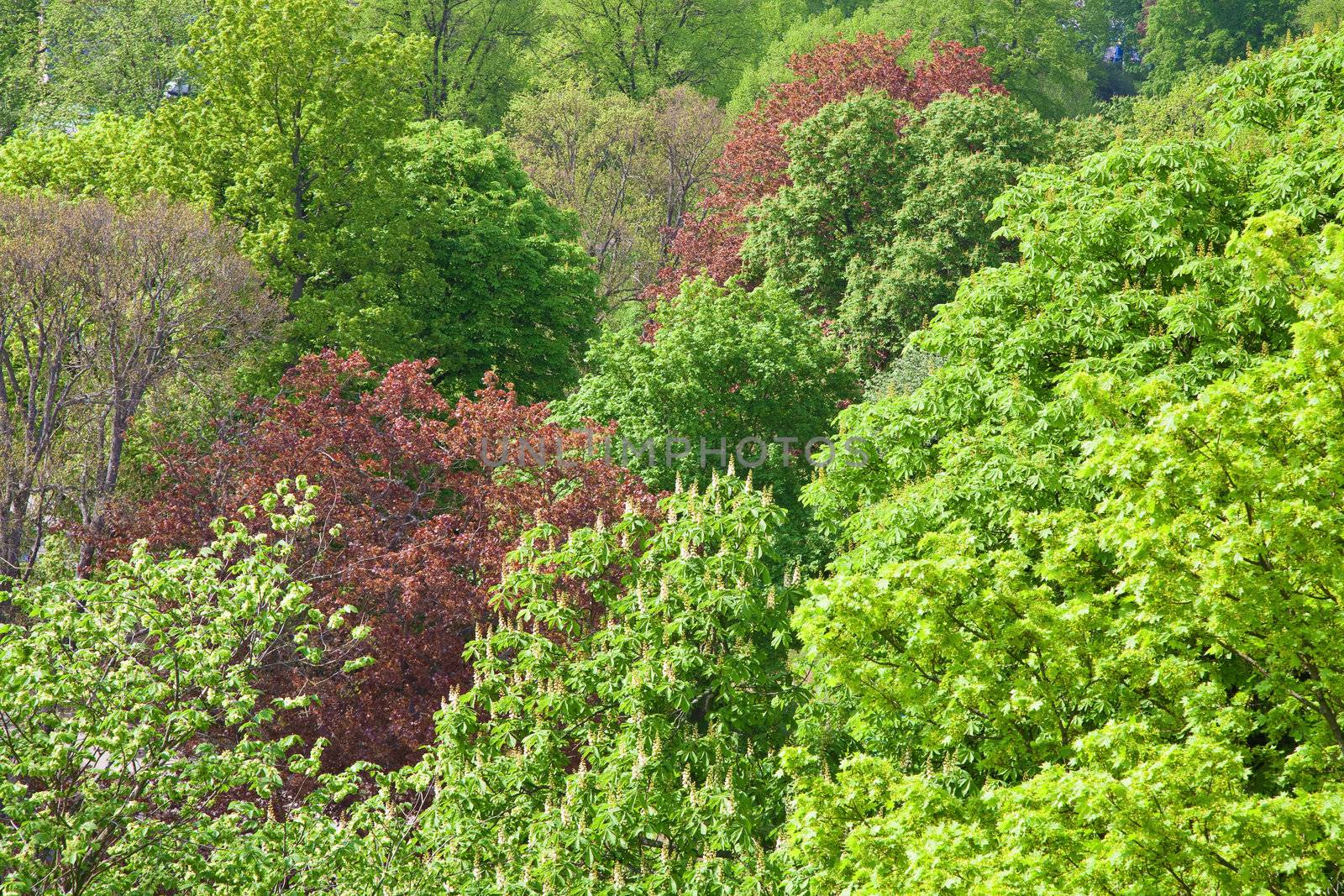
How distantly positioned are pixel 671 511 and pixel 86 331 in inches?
539

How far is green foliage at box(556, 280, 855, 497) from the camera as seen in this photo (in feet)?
91.3

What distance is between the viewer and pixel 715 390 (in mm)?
28547

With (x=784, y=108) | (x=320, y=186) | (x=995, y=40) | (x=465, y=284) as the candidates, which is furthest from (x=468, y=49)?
(x=320, y=186)

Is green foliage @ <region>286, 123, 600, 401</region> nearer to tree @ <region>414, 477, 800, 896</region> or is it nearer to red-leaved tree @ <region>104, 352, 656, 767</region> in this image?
red-leaved tree @ <region>104, 352, 656, 767</region>

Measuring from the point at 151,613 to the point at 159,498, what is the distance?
12.3 m

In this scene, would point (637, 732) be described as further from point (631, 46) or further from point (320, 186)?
point (631, 46)

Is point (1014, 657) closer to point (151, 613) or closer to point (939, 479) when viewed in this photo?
point (939, 479)

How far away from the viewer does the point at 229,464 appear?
22.4 metres

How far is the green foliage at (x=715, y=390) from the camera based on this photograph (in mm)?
27828

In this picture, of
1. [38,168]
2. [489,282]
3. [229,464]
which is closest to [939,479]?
[229,464]

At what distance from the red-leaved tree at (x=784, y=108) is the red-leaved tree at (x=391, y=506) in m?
18.1

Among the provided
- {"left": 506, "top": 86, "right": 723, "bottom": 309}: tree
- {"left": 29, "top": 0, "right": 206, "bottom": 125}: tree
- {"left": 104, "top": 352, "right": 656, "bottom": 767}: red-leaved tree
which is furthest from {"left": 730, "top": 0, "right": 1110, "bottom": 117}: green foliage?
{"left": 104, "top": 352, "right": 656, "bottom": 767}: red-leaved tree

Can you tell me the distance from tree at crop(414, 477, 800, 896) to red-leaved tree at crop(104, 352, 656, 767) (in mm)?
3439

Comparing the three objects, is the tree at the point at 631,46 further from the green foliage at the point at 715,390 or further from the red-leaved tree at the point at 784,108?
the green foliage at the point at 715,390
